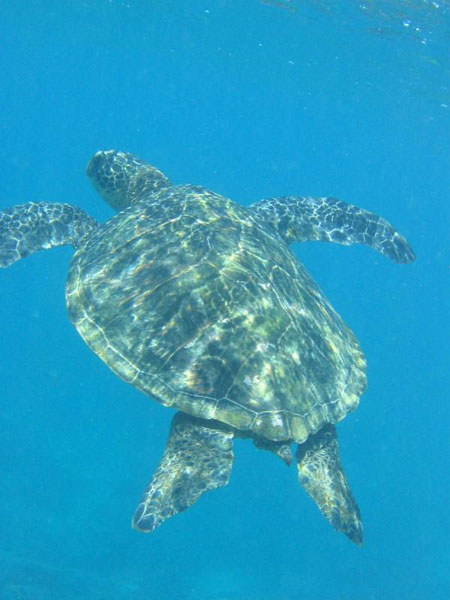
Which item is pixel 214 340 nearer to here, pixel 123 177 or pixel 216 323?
pixel 216 323

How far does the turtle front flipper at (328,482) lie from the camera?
19.2 feet

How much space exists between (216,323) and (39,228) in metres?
5.00

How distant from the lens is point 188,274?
677 cm

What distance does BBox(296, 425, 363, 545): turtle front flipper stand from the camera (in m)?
5.85

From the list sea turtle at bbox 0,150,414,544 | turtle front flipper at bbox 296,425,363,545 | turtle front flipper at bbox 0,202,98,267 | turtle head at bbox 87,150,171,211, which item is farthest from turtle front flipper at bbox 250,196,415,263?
turtle front flipper at bbox 296,425,363,545

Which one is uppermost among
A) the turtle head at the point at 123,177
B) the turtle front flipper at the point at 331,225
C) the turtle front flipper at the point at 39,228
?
the turtle front flipper at the point at 331,225

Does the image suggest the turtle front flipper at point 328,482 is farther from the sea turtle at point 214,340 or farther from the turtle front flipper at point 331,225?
the turtle front flipper at point 331,225

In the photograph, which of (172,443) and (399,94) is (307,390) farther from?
(399,94)

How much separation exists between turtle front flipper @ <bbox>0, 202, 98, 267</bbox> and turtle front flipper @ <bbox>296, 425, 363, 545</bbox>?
582cm

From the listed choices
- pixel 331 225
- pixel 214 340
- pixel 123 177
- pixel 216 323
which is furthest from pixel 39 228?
pixel 331 225

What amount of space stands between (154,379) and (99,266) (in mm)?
2423

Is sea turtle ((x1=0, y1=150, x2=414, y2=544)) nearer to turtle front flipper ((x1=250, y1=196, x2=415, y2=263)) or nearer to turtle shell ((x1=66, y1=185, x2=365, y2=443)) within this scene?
turtle shell ((x1=66, y1=185, x2=365, y2=443))

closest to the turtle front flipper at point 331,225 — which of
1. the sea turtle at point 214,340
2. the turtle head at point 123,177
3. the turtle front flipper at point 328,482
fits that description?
the sea turtle at point 214,340

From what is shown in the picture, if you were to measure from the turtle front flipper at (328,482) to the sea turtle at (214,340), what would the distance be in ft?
0.05
